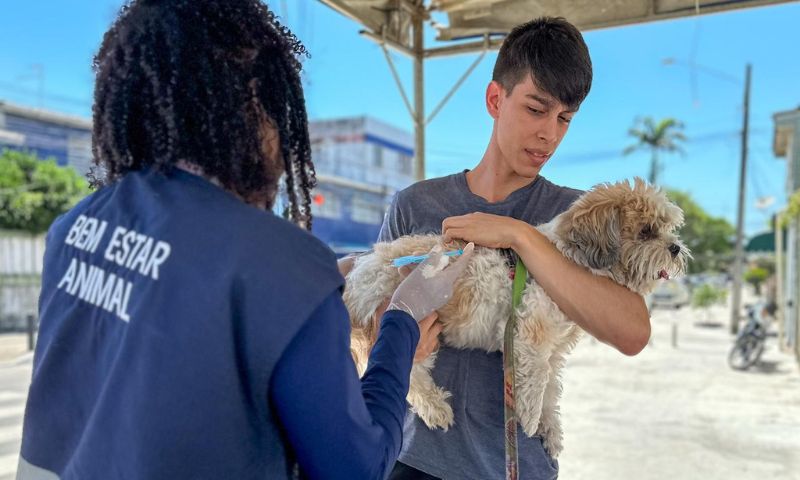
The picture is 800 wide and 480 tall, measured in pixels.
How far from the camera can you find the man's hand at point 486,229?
2.03 meters

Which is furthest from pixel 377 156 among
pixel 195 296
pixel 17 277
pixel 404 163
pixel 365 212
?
pixel 195 296

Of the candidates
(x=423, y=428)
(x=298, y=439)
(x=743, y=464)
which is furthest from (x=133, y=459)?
(x=743, y=464)

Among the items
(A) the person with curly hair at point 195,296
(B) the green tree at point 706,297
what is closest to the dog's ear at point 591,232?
(A) the person with curly hair at point 195,296

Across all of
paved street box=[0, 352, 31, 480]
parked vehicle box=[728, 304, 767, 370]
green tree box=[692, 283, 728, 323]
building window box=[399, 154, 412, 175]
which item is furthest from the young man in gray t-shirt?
building window box=[399, 154, 412, 175]

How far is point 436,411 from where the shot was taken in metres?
2.15

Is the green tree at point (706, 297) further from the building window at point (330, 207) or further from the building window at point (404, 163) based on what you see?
the building window at point (404, 163)

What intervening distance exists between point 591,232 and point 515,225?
0.44 metres

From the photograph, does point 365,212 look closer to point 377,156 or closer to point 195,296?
point 377,156

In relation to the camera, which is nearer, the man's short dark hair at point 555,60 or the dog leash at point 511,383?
the dog leash at point 511,383

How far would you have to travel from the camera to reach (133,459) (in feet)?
3.31

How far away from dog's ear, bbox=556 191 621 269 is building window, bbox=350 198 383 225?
134ft

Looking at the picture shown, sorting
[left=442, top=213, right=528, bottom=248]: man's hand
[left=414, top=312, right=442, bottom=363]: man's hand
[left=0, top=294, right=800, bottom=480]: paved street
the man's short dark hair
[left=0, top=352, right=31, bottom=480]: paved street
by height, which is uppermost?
the man's short dark hair

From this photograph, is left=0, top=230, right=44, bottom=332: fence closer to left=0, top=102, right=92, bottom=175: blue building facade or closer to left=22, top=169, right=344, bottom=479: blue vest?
left=0, top=102, right=92, bottom=175: blue building facade

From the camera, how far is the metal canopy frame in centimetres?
420
